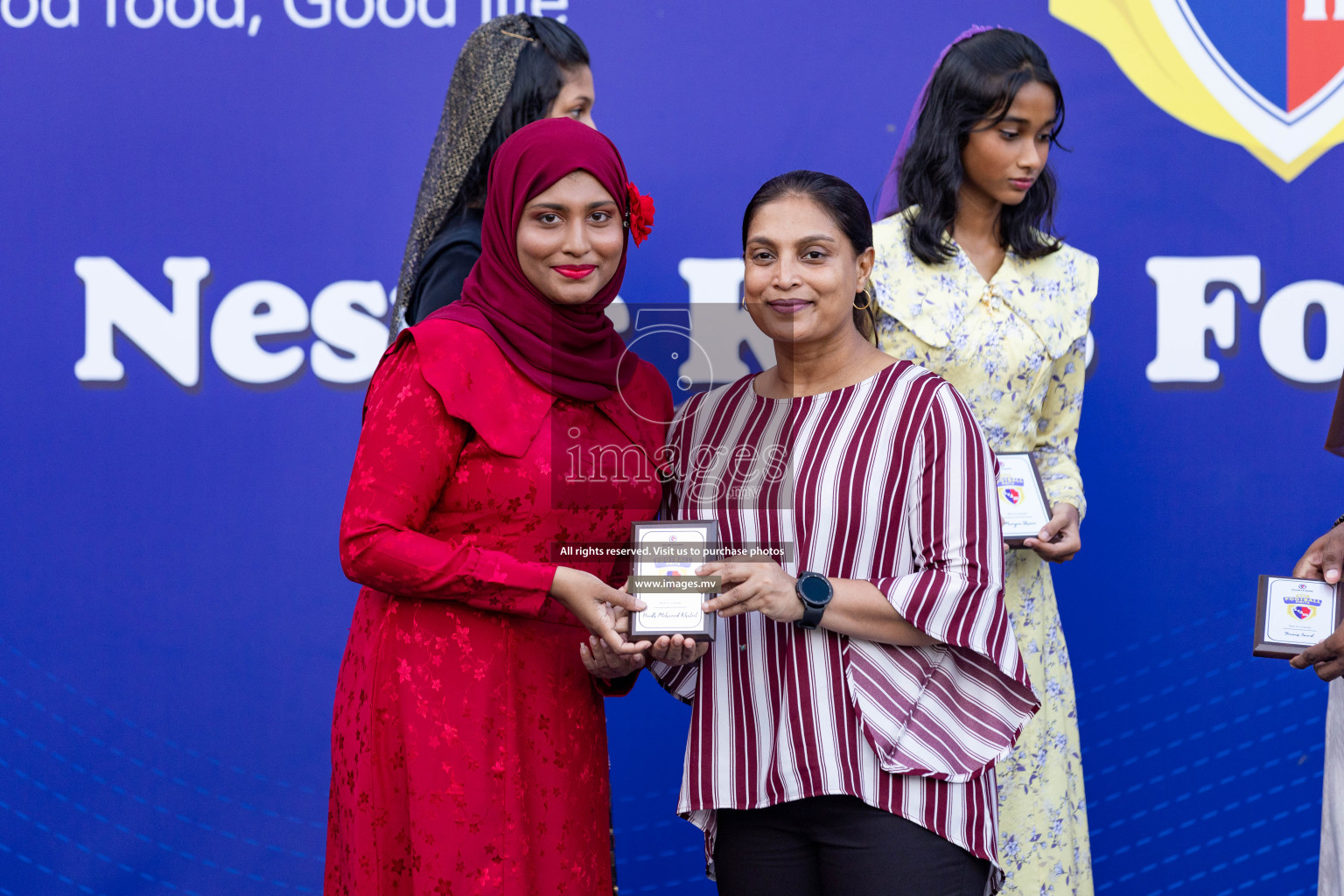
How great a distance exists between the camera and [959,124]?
7.66 feet

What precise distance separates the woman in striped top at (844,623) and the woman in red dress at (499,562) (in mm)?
174

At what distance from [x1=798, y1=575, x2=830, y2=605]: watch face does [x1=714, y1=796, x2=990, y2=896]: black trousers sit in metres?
0.28

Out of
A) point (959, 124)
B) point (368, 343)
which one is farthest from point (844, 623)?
point (368, 343)

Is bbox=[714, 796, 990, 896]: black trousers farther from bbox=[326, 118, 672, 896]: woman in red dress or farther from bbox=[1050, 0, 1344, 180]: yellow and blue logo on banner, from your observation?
bbox=[1050, 0, 1344, 180]: yellow and blue logo on banner

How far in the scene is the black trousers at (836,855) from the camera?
1601mm

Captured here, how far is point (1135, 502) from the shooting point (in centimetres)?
311

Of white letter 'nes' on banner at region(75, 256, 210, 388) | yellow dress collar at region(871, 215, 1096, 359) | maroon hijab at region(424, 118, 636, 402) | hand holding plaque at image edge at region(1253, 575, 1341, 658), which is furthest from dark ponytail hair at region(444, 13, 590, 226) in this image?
hand holding plaque at image edge at region(1253, 575, 1341, 658)

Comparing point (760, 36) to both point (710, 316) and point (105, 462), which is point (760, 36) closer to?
point (710, 316)

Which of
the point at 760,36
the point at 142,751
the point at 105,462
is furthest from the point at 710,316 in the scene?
the point at 142,751

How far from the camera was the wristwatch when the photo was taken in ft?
5.21

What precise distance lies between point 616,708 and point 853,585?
1692 millimetres

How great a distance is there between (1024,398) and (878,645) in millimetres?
822

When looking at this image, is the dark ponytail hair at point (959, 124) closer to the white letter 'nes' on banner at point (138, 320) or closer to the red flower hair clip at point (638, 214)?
the red flower hair clip at point (638, 214)

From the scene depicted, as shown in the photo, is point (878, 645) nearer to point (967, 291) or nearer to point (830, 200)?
point (830, 200)
